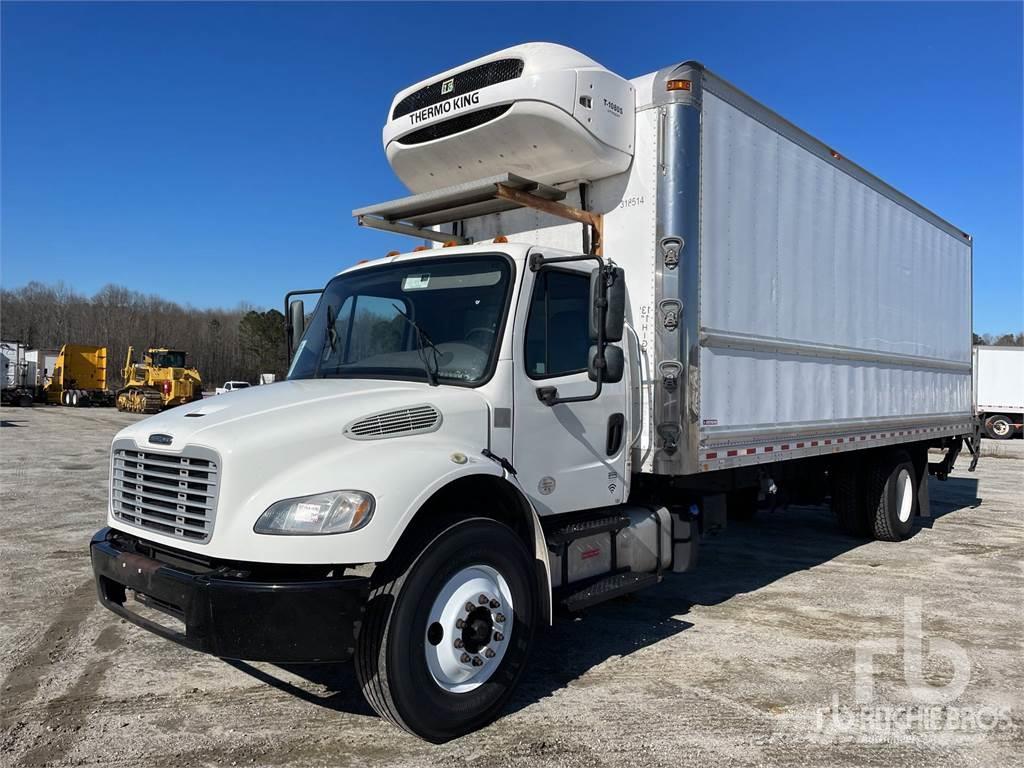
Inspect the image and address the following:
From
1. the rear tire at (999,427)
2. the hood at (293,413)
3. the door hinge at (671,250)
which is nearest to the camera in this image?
the hood at (293,413)

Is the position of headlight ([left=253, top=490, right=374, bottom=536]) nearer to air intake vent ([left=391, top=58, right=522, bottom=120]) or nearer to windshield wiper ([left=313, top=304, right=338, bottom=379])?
windshield wiper ([left=313, top=304, right=338, bottom=379])

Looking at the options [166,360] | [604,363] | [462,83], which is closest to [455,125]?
[462,83]

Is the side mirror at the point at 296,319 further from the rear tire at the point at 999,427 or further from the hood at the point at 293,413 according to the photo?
the rear tire at the point at 999,427

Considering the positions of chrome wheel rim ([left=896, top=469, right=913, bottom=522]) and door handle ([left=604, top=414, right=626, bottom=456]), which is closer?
door handle ([left=604, top=414, right=626, bottom=456])

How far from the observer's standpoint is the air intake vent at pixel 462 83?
5246 mm

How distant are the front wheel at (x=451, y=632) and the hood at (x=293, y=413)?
0.67m

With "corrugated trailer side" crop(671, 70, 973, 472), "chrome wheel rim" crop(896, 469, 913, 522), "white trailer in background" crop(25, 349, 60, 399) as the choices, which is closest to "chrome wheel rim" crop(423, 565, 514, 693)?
"corrugated trailer side" crop(671, 70, 973, 472)

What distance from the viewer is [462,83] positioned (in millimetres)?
5512

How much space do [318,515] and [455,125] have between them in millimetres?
3229

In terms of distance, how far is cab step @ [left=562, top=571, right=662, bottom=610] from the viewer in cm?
458

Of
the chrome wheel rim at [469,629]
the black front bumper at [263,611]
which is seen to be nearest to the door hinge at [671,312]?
the chrome wheel rim at [469,629]

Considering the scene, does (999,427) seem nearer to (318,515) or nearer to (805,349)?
(805,349)

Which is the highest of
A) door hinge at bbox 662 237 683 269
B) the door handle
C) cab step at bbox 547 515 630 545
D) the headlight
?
door hinge at bbox 662 237 683 269

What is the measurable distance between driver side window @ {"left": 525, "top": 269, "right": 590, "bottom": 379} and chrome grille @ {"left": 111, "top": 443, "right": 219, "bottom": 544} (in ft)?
6.08
